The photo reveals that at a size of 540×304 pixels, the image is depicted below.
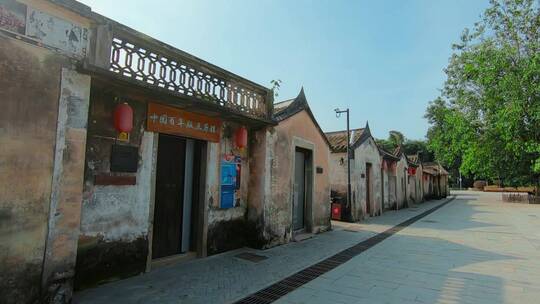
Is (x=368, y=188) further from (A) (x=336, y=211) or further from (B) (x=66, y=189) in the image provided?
(B) (x=66, y=189)

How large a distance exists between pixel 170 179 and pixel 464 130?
19990mm

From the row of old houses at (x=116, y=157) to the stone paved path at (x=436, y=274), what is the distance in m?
2.51

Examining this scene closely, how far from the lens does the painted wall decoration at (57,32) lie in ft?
11.6

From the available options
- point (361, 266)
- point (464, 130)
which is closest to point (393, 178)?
point (464, 130)

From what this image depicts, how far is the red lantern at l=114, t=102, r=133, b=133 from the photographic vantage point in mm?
4566

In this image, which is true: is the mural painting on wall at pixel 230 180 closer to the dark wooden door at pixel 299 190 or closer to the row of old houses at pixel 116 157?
the row of old houses at pixel 116 157

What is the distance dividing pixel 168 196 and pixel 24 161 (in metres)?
2.69

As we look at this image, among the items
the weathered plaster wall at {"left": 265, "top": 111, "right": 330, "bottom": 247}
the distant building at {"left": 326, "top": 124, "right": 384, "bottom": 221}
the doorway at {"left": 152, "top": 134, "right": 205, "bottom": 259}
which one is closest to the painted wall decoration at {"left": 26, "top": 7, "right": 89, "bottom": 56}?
the doorway at {"left": 152, "top": 134, "right": 205, "bottom": 259}

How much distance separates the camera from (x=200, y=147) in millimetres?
6402

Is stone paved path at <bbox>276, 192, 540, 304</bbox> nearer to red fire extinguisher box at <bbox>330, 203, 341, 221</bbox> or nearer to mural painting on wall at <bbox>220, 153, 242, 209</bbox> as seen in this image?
mural painting on wall at <bbox>220, 153, 242, 209</bbox>

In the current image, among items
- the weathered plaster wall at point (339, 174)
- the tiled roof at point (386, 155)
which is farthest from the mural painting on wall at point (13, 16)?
the tiled roof at point (386, 155)

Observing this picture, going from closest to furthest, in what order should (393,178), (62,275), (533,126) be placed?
(62,275) < (533,126) < (393,178)

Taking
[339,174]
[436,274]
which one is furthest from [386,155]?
[436,274]

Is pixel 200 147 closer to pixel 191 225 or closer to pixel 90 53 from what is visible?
pixel 191 225
